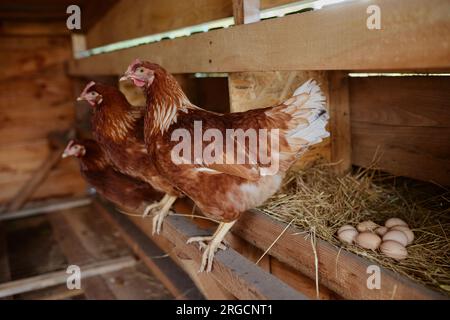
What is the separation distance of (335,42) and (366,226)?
1.95 feet

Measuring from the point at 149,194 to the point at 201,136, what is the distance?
2.71 feet

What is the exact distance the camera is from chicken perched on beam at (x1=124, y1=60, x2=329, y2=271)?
119 cm

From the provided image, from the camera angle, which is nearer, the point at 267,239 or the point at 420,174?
the point at 267,239

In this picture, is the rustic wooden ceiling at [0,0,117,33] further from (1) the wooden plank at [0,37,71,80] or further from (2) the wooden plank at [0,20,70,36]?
(1) the wooden plank at [0,37,71,80]

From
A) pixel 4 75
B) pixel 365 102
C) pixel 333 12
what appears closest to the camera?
pixel 333 12

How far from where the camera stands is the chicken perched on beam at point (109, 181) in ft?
6.34

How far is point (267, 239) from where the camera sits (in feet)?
4.23

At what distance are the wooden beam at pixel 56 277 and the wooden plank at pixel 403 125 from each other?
65.3 inches

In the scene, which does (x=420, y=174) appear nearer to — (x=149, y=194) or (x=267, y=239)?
(x=267, y=239)

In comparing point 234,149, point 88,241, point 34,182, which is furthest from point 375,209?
point 34,182

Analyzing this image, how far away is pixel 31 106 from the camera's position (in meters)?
3.62

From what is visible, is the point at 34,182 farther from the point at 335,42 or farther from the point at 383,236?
the point at 335,42

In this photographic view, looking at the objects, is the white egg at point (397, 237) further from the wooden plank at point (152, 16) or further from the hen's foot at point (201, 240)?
the wooden plank at point (152, 16)
